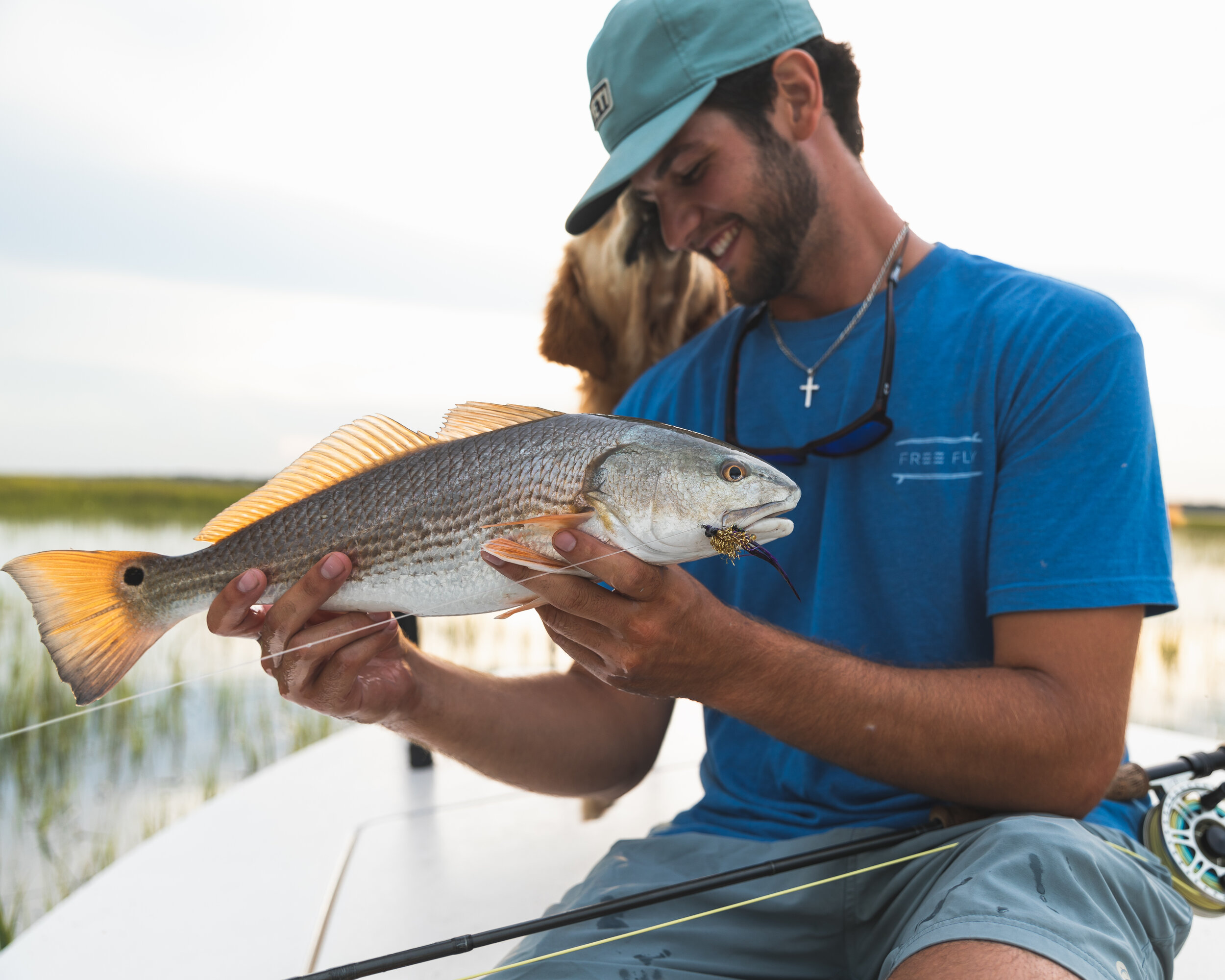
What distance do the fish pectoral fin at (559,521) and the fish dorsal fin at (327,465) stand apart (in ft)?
1.25

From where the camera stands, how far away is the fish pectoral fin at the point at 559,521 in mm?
1429

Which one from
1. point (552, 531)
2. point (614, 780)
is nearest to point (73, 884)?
point (614, 780)

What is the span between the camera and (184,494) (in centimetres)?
1261

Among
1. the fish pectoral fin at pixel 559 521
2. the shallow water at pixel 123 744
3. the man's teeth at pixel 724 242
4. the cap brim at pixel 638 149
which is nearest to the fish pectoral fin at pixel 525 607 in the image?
the fish pectoral fin at pixel 559 521

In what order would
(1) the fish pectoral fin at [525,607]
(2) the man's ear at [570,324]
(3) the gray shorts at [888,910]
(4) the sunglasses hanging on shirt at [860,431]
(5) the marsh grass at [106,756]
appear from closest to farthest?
1. (3) the gray shorts at [888,910]
2. (1) the fish pectoral fin at [525,607]
3. (4) the sunglasses hanging on shirt at [860,431]
4. (2) the man's ear at [570,324]
5. (5) the marsh grass at [106,756]

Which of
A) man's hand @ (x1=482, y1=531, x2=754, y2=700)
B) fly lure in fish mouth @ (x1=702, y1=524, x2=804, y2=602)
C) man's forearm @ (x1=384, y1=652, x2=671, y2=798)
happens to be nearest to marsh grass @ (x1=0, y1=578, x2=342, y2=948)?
man's forearm @ (x1=384, y1=652, x2=671, y2=798)

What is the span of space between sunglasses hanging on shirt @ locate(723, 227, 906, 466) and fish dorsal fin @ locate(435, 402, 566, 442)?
60 cm

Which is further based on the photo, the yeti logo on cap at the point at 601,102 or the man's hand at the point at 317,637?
the yeti logo on cap at the point at 601,102

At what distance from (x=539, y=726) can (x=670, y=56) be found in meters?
1.74

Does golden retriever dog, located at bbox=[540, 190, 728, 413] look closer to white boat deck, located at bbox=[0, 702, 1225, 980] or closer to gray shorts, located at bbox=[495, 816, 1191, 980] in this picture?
white boat deck, located at bbox=[0, 702, 1225, 980]

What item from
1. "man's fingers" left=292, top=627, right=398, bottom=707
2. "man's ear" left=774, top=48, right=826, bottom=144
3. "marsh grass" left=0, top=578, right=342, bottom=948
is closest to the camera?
"man's fingers" left=292, top=627, right=398, bottom=707

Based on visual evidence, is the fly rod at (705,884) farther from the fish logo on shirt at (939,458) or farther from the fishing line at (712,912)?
the fish logo on shirt at (939,458)

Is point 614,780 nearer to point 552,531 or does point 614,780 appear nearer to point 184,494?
point 552,531

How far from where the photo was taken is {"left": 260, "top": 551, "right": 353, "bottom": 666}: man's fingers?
5.16 ft
